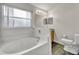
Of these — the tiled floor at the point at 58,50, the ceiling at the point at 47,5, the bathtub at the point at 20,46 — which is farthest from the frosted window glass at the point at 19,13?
the tiled floor at the point at 58,50

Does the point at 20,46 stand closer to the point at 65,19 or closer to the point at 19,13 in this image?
the point at 19,13

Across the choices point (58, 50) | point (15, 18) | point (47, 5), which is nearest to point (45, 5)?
point (47, 5)

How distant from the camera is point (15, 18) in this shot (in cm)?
104

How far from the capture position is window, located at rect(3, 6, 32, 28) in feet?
3.32

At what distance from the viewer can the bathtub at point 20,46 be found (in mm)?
961

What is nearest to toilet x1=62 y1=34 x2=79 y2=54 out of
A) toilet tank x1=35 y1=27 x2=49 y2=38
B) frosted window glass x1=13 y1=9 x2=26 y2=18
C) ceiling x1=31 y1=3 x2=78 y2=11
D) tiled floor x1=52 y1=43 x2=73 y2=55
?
tiled floor x1=52 y1=43 x2=73 y2=55

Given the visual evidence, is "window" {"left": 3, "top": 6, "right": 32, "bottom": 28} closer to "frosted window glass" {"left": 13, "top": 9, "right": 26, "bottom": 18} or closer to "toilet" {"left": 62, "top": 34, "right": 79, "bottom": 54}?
"frosted window glass" {"left": 13, "top": 9, "right": 26, "bottom": 18}

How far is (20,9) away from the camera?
3.42 feet

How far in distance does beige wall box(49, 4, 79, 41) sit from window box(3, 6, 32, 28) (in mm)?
282

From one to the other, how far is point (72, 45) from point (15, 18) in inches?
27.8

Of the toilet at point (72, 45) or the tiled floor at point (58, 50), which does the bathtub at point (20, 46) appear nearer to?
the tiled floor at point (58, 50)
